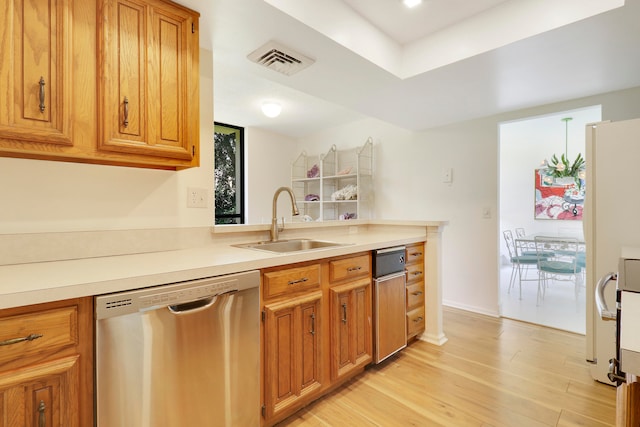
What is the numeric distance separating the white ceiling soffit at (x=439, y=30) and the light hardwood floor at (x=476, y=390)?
2.07 m

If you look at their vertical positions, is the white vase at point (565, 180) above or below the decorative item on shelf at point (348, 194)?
above

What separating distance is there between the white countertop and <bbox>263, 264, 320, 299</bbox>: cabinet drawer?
0.06m

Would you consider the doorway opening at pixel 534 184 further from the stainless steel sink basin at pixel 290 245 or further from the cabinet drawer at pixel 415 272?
the stainless steel sink basin at pixel 290 245

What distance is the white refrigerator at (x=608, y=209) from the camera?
178 centimetres

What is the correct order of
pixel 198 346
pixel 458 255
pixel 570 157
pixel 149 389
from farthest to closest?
pixel 570 157 → pixel 458 255 → pixel 198 346 → pixel 149 389

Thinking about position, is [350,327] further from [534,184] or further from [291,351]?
[534,184]

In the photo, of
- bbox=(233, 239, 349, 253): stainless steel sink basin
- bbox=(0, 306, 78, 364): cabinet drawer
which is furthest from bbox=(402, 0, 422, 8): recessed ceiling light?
bbox=(0, 306, 78, 364): cabinet drawer

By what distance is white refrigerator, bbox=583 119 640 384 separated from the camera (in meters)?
1.78

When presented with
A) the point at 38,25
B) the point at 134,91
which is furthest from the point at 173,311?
the point at 38,25

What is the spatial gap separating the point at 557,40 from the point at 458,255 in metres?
2.24

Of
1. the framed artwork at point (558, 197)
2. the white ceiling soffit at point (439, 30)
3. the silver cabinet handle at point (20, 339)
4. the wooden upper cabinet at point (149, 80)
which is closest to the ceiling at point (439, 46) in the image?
the white ceiling soffit at point (439, 30)

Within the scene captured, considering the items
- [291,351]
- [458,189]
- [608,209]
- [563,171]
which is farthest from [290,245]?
[563,171]

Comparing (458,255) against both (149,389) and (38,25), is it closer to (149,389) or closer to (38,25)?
(149,389)

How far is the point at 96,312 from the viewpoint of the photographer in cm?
96
